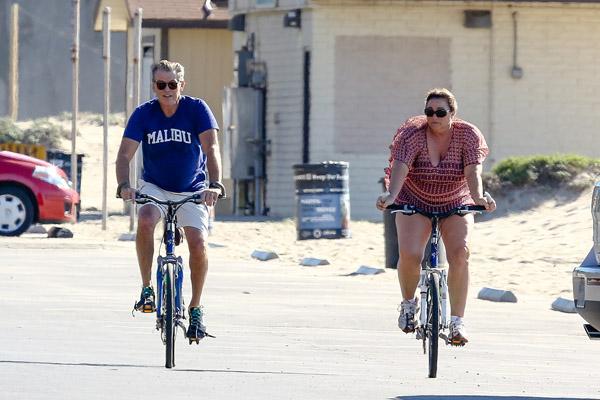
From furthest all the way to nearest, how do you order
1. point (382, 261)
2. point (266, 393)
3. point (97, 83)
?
point (97, 83) → point (382, 261) → point (266, 393)

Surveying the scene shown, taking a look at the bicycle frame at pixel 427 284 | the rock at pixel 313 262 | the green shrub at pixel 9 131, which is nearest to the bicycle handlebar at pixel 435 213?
the bicycle frame at pixel 427 284

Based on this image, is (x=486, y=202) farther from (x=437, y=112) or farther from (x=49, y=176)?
(x=49, y=176)

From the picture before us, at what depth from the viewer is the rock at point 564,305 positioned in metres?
16.0

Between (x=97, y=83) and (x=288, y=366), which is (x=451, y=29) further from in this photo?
(x=97, y=83)

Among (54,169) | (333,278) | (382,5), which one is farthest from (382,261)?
(382,5)

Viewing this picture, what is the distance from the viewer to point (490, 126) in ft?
102

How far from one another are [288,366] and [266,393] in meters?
1.46

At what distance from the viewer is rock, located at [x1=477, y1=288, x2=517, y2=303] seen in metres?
17.0

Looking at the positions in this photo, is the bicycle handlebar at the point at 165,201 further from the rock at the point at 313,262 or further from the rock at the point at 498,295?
the rock at the point at 313,262

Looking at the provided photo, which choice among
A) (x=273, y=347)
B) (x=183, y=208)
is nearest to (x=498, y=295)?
(x=273, y=347)

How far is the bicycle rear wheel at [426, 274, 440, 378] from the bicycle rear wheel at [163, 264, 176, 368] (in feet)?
4.92

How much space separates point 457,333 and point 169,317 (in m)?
1.70

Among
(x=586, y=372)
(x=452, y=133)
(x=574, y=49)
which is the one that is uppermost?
(x=574, y=49)

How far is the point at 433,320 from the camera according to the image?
1070 cm
